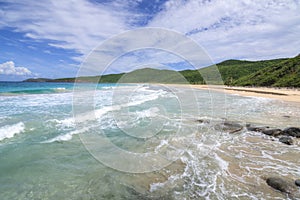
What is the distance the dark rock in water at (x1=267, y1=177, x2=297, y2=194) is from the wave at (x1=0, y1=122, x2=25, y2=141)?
385 inches

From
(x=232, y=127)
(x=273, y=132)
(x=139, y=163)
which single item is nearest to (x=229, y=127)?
(x=232, y=127)

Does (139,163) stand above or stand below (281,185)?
below

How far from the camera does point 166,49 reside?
6684mm

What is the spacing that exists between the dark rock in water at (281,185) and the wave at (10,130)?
9.77 metres

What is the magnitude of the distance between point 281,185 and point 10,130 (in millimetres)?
10611

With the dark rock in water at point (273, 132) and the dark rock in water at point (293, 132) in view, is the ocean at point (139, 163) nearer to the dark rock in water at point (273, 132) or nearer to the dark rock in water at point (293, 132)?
the dark rock in water at point (273, 132)

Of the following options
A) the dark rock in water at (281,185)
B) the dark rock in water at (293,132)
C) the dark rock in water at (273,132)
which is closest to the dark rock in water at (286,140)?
the dark rock in water at (273,132)

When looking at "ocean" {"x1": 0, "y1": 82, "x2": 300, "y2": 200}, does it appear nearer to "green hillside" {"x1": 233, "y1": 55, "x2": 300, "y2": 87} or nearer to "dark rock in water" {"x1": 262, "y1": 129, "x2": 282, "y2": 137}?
"dark rock in water" {"x1": 262, "y1": 129, "x2": 282, "y2": 137}

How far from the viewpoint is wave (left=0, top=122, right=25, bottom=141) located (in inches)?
298

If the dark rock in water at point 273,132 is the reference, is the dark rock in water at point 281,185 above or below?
below

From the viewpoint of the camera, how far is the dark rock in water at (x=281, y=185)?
3.96m

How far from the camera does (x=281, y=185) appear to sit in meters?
4.11

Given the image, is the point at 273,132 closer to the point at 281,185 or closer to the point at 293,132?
the point at 293,132

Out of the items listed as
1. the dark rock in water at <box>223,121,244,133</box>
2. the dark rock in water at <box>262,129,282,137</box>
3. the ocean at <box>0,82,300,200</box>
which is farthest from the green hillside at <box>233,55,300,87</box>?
the ocean at <box>0,82,300,200</box>
